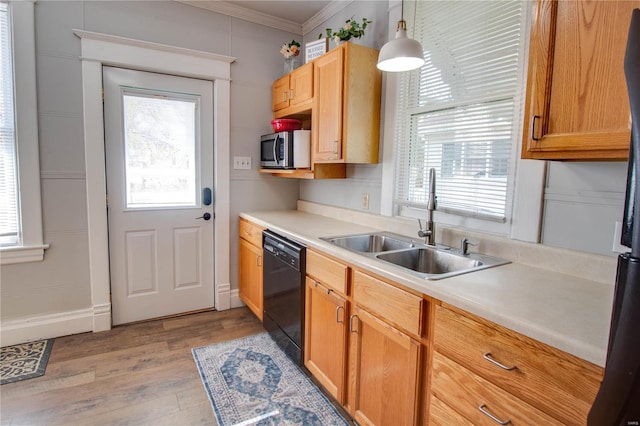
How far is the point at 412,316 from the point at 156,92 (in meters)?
2.66

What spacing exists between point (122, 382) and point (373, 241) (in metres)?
1.78

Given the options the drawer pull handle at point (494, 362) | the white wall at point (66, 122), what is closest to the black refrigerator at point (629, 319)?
the drawer pull handle at point (494, 362)

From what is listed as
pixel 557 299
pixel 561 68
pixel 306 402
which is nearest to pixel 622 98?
pixel 561 68

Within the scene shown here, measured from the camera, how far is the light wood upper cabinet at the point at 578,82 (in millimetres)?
1002

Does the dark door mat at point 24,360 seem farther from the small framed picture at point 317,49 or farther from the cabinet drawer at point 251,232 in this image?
the small framed picture at point 317,49

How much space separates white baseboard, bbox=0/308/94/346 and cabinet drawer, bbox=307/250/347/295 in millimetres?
1966

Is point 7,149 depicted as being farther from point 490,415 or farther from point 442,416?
point 490,415

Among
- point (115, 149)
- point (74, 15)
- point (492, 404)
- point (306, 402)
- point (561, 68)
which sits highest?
point (74, 15)

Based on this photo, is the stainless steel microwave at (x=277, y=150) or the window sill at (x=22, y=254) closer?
the window sill at (x=22, y=254)

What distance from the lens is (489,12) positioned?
169 cm

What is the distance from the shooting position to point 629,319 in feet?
1.95

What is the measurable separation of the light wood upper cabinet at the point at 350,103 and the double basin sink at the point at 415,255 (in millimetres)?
556

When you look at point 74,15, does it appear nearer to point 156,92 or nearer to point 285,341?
point 156,92

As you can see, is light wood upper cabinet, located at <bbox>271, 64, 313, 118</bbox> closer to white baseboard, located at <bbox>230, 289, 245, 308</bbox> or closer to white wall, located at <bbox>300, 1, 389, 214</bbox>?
white wall, located at <bbox>300, 1, 389, 214</bbox>
